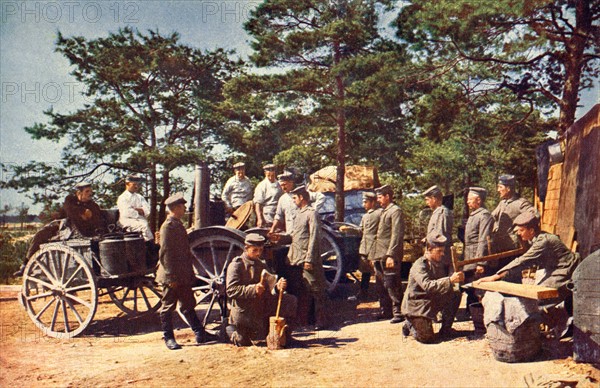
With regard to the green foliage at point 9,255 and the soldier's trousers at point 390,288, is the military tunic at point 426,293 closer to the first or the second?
the soldier's trousers at point 390,288

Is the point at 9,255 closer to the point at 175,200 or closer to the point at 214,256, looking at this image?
the point at 214,256

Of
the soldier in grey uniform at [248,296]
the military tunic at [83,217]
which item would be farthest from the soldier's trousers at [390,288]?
the military tunic at [83,217]

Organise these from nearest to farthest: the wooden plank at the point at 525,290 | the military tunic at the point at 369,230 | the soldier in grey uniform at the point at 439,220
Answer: the wooden plank at the point at 525,290
the soldier in grey uniform at the point at 439,220
the military tunic at the point at 369,230

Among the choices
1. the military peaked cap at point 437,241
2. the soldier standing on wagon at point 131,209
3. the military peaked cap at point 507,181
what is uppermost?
the military peaked cap at point 507,181

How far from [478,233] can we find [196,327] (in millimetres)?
3877

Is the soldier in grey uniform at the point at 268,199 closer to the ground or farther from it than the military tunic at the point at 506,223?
farther from it

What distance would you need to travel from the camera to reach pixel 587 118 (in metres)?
7.46

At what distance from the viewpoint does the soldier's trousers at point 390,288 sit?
23.4ft

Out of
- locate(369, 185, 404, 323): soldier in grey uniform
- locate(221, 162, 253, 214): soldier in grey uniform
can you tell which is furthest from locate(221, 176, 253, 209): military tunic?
locate(369, 185, 404, 323): soldier in grey uniform

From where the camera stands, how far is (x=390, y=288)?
23.5 ft

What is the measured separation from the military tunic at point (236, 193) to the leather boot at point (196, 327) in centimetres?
284

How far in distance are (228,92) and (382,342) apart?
37.8ft

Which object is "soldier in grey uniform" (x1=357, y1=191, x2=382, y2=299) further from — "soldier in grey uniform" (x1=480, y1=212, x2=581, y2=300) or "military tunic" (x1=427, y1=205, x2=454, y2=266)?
"soldier in grey uniform" (x1=480, y1=212, x2=581, y2=300)

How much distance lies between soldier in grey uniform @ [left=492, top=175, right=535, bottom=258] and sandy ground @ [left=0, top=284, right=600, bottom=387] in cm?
130
